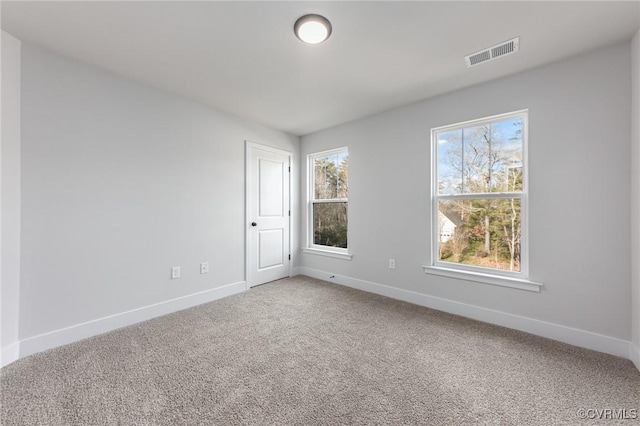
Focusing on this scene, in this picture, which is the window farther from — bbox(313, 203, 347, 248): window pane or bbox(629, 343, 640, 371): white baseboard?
bbox(629, 343, 640, 371): white baseboard

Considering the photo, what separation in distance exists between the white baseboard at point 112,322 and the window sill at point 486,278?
8.54ft

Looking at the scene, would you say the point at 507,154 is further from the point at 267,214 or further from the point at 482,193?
the point at 267,214

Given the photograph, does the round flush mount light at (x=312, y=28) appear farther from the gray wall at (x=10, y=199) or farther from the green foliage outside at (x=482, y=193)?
the gray wall at (x=10, y=199)

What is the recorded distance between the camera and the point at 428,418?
55.7 inches

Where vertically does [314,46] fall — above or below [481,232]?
above

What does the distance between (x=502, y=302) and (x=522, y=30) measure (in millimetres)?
2308

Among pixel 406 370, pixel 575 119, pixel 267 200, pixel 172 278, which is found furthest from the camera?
pixel 267 200

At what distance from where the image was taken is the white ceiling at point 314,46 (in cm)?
167

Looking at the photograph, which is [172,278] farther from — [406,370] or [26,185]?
[406,370]

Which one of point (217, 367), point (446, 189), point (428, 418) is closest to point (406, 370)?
point (428, 418)

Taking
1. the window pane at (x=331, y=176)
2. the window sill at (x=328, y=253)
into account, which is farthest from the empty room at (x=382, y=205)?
the window pane at (x=331, y=176)

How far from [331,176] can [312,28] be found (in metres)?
2.48

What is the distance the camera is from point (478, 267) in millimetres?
2740

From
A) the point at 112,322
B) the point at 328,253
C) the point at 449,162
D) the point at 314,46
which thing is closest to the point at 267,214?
the point at 328,253
